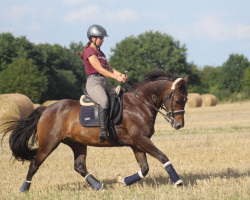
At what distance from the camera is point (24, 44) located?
61.5 meters

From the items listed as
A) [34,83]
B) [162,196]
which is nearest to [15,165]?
[162,196]

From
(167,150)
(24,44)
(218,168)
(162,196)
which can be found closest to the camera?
(162,196)

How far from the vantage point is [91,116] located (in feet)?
24.6

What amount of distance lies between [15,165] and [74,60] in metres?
68.2

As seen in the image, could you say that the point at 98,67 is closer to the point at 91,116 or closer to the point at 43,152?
the point at 91,116

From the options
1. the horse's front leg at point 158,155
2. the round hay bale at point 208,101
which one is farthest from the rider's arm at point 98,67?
the round hay bale at point 208,101

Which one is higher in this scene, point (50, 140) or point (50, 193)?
point (50, 140)

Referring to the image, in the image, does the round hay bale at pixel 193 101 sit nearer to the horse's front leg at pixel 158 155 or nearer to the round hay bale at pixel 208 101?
the round hay bale at pixel 208 101

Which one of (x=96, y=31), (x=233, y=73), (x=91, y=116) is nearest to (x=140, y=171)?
(x=91, y=116)

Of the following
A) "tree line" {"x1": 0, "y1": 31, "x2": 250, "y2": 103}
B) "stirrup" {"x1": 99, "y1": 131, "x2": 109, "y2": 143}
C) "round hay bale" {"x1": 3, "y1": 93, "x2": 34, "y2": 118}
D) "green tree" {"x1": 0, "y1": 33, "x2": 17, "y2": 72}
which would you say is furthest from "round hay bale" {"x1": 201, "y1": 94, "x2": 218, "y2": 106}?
"stirrup" {"x1": 99, "y1": 131, "x2": 109, "y2": 143}

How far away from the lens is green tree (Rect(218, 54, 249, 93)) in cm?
8544

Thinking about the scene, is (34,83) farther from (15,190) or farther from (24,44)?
(15,190)

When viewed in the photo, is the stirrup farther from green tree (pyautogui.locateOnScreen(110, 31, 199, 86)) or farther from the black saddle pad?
green tree (pyautogui.locateOnScreen(110, 31, 199, 86))

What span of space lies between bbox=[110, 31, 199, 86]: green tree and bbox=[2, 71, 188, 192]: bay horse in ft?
197
